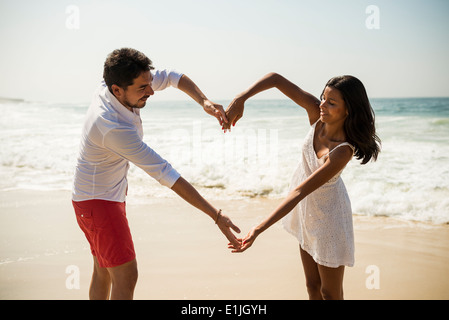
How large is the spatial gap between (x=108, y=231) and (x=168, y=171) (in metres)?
0.53

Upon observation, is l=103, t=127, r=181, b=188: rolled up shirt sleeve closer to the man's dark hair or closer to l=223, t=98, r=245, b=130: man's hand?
the man's dark hair

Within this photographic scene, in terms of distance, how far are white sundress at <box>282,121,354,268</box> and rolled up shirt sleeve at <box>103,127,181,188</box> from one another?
87cm

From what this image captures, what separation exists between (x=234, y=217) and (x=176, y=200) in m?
1.21

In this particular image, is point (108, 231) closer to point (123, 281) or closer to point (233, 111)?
point (123, 281)

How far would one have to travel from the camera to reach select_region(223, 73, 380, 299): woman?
97.7 inches

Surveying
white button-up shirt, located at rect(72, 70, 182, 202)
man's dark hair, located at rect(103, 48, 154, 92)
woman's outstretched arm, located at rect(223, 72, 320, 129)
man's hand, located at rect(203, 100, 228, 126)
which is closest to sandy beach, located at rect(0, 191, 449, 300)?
white button-up shirt, located at rect(72, 70, 182, 202)

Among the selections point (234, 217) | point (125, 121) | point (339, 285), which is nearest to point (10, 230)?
point (234, 217)

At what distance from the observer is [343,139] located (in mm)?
2531

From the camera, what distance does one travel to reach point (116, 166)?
2662mm

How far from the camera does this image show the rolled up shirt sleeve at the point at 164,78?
3227 millimetres

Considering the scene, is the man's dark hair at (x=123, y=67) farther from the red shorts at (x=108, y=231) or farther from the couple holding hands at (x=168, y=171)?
the red shorts at (x=108, y=231)
